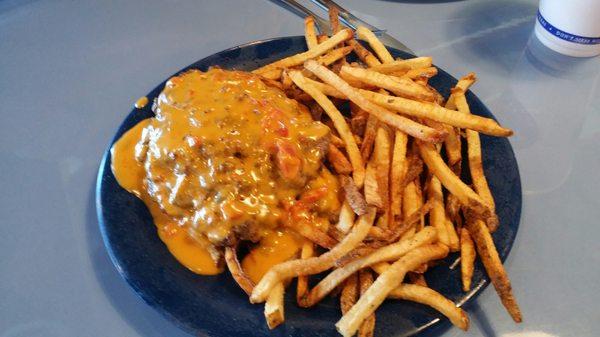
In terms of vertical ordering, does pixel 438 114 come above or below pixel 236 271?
above

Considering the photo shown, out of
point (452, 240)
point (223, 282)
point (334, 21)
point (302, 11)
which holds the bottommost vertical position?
point (223, 282)

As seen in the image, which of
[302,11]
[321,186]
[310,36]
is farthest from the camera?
[302,11]

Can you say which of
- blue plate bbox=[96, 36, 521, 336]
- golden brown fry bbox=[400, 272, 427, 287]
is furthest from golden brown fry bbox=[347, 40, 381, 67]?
golden brown fry bbox=[400, 272, 427, 287]

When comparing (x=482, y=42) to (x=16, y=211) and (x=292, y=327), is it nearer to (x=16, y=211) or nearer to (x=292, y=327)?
(x=292, y=327)

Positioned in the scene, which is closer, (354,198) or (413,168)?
(354,198)

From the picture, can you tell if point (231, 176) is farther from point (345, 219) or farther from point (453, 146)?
point (453, 146)

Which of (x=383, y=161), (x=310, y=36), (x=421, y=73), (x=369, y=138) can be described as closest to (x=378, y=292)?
(x=383, y=161)

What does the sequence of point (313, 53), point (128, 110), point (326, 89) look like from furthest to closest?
1. point (128, 110)
2. point (313, 53)
3. point (326, 89)

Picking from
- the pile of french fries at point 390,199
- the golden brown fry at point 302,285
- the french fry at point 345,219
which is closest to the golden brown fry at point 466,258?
the pile of french fries at point 390,199
